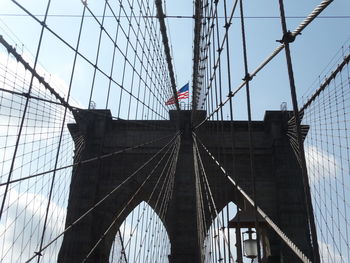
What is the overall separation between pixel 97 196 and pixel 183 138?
4012mm

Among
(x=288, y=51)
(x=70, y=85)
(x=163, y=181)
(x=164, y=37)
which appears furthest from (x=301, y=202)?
(x=288, y=51)

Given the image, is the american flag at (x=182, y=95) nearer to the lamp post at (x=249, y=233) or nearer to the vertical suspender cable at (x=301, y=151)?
the lamp post at (x=249, y=233)

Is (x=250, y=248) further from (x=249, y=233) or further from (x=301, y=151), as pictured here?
(x=301, y=151)

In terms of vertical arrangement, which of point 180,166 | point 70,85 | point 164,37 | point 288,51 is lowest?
point 288,51

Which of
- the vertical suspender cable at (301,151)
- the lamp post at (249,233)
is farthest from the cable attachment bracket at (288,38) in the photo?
the lamp post at (249,233)

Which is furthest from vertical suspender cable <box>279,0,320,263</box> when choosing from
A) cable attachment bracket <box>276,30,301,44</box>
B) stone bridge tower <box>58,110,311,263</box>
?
stone bridge tower <box>58,110,311,263</box>

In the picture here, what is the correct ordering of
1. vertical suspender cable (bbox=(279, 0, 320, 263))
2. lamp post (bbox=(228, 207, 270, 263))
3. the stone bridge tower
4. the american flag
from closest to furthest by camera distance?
1. vertical suspender cable (bbox=(279, 0, 320, 263))
2. lamp post (bbox=(228, 207, 270, 263))
3. the stone bridge tower
4. the american flag

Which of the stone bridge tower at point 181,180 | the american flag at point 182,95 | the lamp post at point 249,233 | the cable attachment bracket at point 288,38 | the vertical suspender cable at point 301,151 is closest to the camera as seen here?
the vertical suspender cable at point 301,151

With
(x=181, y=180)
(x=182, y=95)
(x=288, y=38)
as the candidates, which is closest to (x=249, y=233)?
(x=288, y=38)

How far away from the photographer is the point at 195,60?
1281cm

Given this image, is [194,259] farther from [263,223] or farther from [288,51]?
[288,51]

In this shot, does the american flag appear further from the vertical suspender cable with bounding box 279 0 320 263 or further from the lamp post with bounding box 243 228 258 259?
the vertical suspender cable with bounding box 279 0 320 263

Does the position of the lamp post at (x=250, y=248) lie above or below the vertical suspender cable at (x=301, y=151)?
below

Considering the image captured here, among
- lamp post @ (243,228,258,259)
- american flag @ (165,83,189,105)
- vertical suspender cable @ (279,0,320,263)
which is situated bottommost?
lamp post @ (243,228,258,259)
